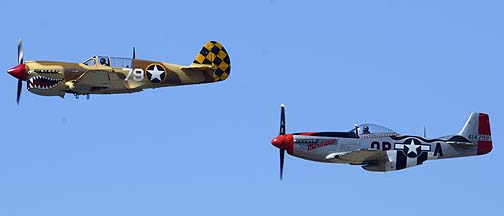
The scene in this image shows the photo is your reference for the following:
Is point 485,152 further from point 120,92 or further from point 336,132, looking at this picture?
point 120,92

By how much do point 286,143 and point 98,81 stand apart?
300 inches

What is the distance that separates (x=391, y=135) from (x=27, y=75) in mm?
14094

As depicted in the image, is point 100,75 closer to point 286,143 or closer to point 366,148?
point 286,143

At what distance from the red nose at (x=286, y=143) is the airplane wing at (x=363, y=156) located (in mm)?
1649

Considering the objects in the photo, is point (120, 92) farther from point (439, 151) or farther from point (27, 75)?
point (439, 151)

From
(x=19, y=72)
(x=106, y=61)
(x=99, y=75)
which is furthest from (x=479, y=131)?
(x=19, y=72)

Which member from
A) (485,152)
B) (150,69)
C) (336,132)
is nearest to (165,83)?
(150,69)

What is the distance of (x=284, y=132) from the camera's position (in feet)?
257

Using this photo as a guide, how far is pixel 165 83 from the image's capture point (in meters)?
80.4

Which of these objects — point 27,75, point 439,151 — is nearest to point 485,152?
point 439,151

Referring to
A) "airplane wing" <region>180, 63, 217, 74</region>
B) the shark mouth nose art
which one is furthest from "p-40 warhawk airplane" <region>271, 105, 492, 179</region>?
the shark mouth nose art

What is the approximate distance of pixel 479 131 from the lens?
7881cm

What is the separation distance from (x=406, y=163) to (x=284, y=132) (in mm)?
4850

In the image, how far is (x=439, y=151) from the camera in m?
77.8
